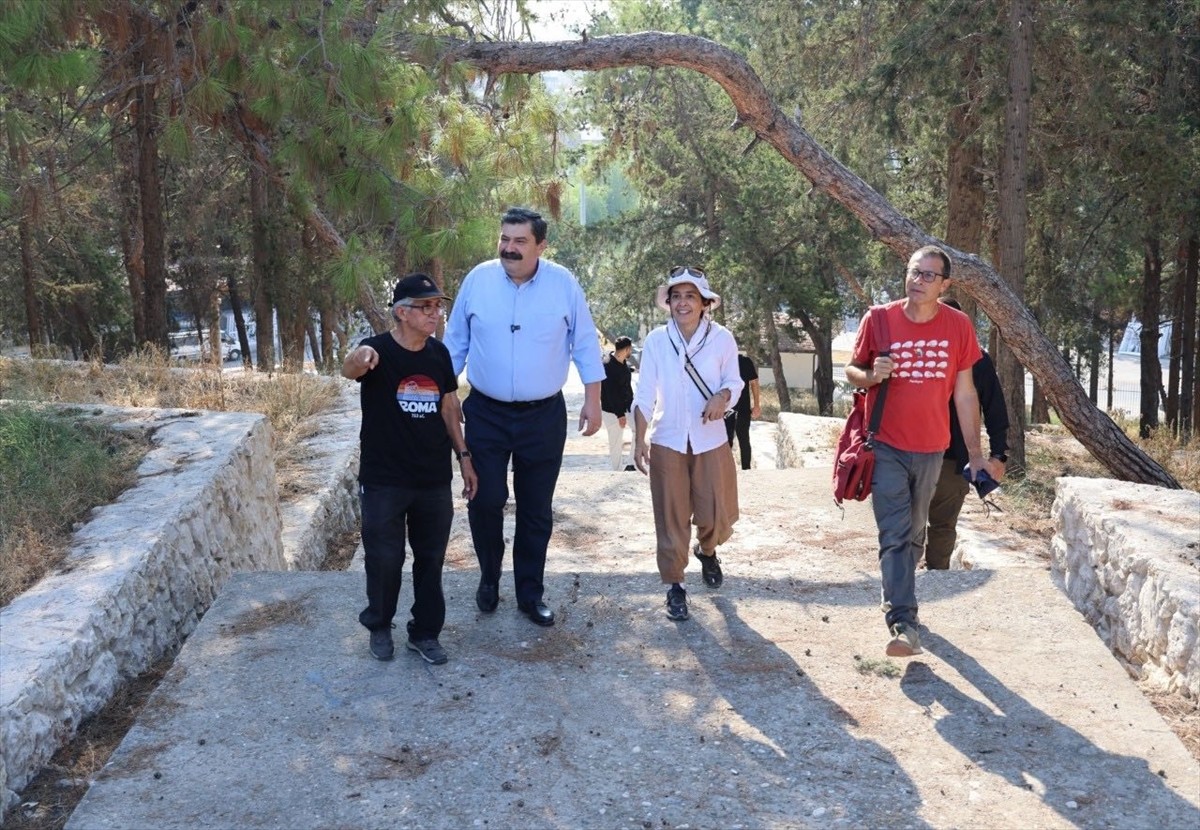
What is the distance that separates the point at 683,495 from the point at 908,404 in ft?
3.64

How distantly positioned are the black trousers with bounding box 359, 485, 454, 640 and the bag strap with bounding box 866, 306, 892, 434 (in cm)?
176

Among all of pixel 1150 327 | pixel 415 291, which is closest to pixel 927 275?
pixel 415 291

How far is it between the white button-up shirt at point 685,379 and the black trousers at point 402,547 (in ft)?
3.65

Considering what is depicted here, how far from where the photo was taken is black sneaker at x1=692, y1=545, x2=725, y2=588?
6021 mm

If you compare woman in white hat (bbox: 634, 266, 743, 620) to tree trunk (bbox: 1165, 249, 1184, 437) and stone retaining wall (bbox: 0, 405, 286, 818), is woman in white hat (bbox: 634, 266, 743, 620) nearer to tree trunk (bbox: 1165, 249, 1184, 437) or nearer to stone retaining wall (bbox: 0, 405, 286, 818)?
stone retaining wall (bbox: 0, 405, 286, 818)

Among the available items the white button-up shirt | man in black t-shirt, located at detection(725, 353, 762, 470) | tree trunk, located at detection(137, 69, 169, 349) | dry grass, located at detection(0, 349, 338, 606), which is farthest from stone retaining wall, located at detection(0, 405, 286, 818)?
tree trunk, located at detection(137, 69, 169, 349)

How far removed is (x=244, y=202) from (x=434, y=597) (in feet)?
78.2

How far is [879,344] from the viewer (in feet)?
16.8

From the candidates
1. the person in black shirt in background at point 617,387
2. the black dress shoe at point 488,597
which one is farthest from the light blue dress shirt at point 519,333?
the person in black shirt in background at point 617,387

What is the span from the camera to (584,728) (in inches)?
176

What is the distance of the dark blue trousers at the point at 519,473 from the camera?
5.38 meters

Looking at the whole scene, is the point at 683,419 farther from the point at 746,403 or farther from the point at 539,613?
the point at 746,403

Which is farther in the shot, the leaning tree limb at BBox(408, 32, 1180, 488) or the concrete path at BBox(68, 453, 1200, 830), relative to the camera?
the leaning tree limb at BBox(408, 32, 1180, 488)

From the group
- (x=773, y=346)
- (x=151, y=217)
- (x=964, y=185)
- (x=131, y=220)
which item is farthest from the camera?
(x=773, y=346)
